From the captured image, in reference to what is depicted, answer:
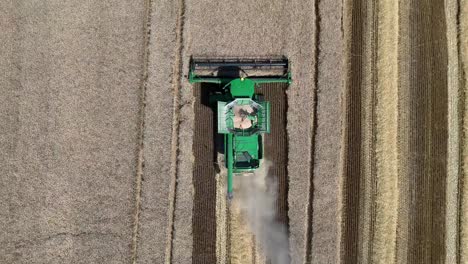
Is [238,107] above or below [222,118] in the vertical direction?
above

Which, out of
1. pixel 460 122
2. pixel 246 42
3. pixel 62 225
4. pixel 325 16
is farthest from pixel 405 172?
pixel 62 225

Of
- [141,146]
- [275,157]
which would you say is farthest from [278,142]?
[141,146]

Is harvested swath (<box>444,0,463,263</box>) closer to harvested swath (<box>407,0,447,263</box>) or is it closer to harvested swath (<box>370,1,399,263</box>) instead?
harvested swath (<box>407,0,447,263</box>)

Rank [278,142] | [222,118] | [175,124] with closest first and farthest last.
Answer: [222,118] → [175,124] → [278,142]

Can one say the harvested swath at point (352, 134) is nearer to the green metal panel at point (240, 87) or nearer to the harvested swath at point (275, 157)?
the harvested swath at point (275, 157)

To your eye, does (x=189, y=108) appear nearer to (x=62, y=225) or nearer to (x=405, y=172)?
(x=62, y=225)

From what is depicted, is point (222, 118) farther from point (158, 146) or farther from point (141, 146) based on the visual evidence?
point (141, 146)

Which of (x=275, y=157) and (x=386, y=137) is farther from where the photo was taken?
(x=275, y=157)
